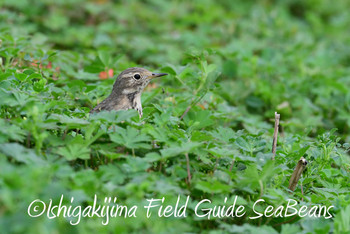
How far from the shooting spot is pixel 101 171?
13.0 ft

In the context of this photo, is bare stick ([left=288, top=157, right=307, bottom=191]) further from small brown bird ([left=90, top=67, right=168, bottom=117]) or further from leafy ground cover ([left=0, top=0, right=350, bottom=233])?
small brown bird ([left=90, top=67, right=168, bottom=117])

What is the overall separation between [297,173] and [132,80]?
2.43m

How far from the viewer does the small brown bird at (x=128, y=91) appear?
6.02m

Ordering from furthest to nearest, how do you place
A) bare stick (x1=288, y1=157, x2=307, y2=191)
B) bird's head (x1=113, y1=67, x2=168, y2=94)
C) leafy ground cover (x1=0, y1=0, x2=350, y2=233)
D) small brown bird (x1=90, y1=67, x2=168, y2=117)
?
bird's head (x1=113, y1=67, x2=168, y2=94), small brown bird (x1=90, y1=67, x2=168, y2=117), bare stick (x1=288, y1=157, x2=307, y2=191), leafy ground cover (x1=0, y1=0, x2=350, y2=233)

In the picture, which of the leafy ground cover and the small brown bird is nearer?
the leafy ground cover

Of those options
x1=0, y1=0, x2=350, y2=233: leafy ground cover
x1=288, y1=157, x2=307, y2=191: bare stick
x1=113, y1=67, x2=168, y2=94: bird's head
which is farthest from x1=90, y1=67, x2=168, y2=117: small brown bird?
x1=288, y1=157, x2=307, y2=191: bare stick

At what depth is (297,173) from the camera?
4.61 metres

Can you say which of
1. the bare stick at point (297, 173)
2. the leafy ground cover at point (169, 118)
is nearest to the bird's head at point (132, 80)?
the leafy ground cover at point (169, 118)

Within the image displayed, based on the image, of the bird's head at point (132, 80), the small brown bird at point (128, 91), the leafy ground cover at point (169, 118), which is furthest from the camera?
the bird's head at point (132, 80)

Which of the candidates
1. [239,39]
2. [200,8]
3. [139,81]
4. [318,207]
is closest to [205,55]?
[139,81]

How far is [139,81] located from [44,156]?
7.92 ft

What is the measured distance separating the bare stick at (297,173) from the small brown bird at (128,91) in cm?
195

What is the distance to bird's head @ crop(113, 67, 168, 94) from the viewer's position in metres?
6.17

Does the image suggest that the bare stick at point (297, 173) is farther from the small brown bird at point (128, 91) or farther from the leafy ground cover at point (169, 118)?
the small brown bird at point (128, 91)
